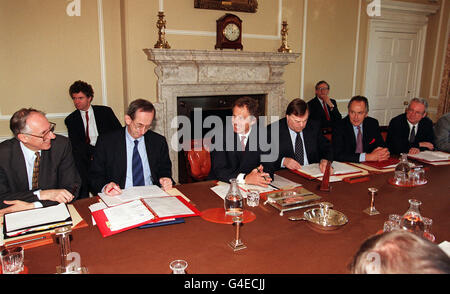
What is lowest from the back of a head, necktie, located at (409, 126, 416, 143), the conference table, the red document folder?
the conference table

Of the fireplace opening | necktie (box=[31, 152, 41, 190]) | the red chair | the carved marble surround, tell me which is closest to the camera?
necktie (box=[31, 152, 41, 190])

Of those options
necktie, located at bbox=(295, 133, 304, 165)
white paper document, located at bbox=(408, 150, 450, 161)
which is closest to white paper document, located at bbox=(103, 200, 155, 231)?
necktie, located at bbox=(295, 133, 304, 165)

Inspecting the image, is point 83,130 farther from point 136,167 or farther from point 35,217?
point 35,217

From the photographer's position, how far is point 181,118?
477cm

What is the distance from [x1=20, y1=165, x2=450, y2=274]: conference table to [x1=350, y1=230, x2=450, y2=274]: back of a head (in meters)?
0.51

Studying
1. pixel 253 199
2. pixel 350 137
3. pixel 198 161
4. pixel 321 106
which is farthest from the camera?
pixel 321 106

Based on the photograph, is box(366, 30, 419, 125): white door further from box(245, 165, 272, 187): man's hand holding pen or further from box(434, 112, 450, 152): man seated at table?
box(245, 165, 272, 187): man's hand holding pen

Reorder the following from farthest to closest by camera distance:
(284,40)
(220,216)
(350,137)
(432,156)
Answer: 1. (284,40)
2. (350,137)
3. (432,156)
4. (220,216)

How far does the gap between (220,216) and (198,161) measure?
101 centimetres

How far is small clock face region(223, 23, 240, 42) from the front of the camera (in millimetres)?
4617

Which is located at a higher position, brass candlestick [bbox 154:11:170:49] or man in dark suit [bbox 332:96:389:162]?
→ brass candlestick [bbox 154:11:170:49]

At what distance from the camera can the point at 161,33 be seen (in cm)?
419

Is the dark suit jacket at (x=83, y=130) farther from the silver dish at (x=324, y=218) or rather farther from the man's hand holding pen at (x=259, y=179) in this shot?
the silver dish at (x=324, y=218)

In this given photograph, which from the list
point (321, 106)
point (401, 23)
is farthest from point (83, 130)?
point (401, 23)
